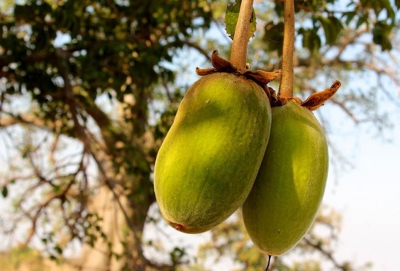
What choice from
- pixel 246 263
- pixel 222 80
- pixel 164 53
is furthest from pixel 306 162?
pixel 246 263

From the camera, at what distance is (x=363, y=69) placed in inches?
391

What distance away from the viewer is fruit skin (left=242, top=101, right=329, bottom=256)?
113cm

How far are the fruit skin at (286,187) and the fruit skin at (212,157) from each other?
0.20 ft

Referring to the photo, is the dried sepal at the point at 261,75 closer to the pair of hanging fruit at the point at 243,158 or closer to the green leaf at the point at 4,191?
the pair of hanging fruit at the point at 243,158

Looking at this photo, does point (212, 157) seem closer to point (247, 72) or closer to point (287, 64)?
point (247, 72)

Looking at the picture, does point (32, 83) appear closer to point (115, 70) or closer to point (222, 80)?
point (115, 70)

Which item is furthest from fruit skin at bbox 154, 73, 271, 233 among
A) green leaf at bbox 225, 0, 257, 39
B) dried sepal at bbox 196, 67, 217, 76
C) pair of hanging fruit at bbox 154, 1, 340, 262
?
green leaf at bbox 225, 0, 257, 39

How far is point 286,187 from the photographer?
1.13 m

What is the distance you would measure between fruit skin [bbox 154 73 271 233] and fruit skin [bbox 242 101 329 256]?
0.20 ft

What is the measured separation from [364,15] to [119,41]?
1.88 m

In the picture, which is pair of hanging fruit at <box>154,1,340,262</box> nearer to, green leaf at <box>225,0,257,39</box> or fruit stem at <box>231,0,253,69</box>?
fruit stem at <box>231,0,253,69</box>

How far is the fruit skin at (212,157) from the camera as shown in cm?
104

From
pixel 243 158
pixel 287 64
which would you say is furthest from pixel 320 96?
pixel 243 158

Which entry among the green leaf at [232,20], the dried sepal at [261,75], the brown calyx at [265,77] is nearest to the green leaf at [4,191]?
the green leaf at [232,20]
